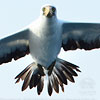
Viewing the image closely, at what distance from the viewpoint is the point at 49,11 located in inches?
369

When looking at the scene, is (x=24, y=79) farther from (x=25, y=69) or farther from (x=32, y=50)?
(x=32, y=50)

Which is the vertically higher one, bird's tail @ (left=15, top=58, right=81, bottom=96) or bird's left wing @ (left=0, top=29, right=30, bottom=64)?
bird's left wing @ (left=0, top=29, right=30, bottom=64)

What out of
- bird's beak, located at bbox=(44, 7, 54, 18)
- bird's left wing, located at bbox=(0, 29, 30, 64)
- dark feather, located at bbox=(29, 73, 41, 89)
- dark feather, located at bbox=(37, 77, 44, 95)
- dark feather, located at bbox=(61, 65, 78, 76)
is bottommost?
dark feather, located at bbox=(37, 77, 44, 95)

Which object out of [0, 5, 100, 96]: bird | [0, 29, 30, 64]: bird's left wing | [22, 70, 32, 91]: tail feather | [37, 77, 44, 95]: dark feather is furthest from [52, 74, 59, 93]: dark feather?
[0, 29, 30, 64]: bird's left wing

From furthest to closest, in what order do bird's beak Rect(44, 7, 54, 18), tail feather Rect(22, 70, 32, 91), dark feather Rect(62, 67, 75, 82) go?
1. dark feather Rect(62, 67, 75, 82)
2. tail feather Rect(22, 70, 32, 91)
3. bird's beak Rect(44, 7, 54, 18)

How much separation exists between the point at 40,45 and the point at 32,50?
1.49 ft

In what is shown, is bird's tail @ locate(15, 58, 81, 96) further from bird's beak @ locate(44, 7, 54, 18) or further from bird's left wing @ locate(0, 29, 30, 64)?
bird's beak @ locate(44, 7, 54, 18)

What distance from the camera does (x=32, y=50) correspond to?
34.1 feet

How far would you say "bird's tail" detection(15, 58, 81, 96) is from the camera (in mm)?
11117

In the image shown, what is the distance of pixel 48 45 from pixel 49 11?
3.30ft

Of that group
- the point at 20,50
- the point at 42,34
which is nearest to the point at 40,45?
the point at 42,34

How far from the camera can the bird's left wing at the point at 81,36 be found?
10.5 meters

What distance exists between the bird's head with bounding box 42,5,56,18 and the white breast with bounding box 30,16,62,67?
26 cm

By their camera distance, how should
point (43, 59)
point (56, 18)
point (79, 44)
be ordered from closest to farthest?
point (56, 18) → point (43, 59) → point (79, 44)
